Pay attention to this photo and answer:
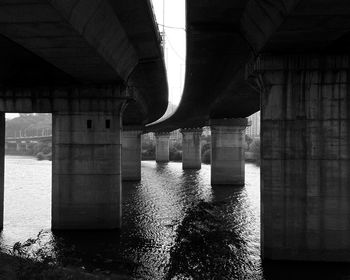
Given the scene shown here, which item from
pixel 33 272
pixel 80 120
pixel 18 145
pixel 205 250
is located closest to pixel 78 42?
pixel 33 272

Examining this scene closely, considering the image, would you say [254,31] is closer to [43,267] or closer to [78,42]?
[78,42]

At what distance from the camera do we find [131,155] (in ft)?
171

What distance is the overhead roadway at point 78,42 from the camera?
373 inches

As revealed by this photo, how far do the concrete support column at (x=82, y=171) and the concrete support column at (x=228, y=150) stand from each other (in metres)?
24.4

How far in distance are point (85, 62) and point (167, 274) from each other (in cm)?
886

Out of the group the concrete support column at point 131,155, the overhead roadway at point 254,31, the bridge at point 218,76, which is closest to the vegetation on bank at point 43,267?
the bridge at point 218,76

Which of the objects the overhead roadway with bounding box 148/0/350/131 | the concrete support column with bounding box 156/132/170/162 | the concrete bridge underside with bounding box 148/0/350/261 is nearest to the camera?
the overhead roadway with bounding box 148/0/350/131

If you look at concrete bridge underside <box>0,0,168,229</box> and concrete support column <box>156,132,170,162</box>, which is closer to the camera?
concrete bridge underside <box>0,0,168,229</box>

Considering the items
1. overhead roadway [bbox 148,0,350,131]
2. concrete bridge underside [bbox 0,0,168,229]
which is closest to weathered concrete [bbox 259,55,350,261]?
overhead roadway [bbox 148,0,350,131]

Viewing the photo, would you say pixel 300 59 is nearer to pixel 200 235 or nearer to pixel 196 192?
pixel 200 235

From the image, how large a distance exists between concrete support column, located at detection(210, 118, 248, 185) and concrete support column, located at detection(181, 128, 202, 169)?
29.6 m

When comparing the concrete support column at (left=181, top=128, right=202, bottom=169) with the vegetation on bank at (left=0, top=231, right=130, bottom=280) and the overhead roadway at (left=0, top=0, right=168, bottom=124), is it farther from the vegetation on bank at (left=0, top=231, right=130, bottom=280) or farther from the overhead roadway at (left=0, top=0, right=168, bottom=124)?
the vegetation on bank at (left=0, top=231, right=130, bottom=280)

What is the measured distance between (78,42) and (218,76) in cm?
1392

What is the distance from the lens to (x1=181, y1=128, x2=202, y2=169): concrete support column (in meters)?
73.6
